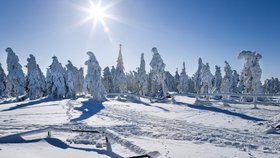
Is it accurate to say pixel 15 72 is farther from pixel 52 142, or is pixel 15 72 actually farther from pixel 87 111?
pixel 52 142

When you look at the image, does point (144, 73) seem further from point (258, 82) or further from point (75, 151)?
point (75, 151)

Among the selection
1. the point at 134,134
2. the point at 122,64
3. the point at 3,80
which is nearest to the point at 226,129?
the point at 134,134

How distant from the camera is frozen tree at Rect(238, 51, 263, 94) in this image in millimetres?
38812

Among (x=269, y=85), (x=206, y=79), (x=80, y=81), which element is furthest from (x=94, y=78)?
(x=269, y=85)

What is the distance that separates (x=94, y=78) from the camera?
41.3 meters

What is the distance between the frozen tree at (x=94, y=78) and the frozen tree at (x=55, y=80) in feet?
16.8

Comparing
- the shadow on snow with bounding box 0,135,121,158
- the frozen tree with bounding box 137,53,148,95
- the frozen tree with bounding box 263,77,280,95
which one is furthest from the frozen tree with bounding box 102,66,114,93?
the shadow on snow with bounding box 0,135,121,158

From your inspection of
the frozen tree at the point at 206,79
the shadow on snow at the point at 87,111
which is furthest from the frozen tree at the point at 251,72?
the frozen tree at the point at 206,79

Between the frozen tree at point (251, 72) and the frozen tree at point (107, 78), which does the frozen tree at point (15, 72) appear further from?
the frozen tree at point (107, 78)

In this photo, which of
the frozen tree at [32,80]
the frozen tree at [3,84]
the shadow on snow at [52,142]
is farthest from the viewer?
A: the frozen tree at [3,84]

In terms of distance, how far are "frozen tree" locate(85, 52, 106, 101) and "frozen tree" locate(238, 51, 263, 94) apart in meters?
19.1

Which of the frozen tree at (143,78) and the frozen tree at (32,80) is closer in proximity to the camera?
the frozen tree at (32,80)

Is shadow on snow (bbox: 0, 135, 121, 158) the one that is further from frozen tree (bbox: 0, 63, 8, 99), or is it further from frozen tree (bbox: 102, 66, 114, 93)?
frozen tree (bbox: 102, 66, 114, 93)

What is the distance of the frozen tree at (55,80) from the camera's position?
4381 centimetres
